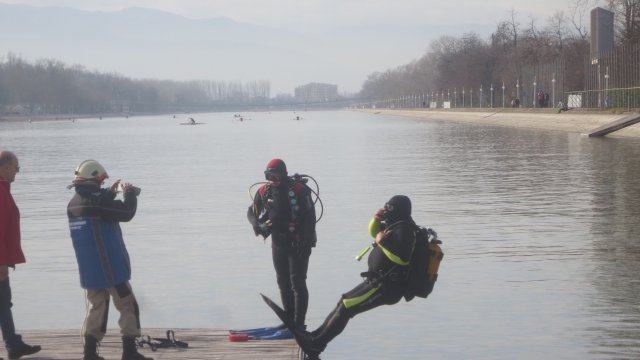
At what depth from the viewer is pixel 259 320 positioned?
1282 cm

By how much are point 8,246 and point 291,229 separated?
109 inches

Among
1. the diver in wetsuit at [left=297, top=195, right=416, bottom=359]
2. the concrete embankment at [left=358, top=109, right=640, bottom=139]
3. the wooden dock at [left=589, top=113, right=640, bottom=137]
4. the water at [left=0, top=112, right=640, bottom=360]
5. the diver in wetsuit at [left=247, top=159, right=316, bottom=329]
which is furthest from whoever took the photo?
the concrete embankment at [left=358, top=109, right=640, bottom=139]

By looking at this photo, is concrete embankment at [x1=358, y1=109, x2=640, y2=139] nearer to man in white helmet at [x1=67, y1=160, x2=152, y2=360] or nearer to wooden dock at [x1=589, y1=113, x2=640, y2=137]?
wooden dock at [x1=589, y1=113, x2=640, y2=137]

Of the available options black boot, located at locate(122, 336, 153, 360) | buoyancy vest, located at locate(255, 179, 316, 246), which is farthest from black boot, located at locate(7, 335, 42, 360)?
buoyancy vest, located at locate(255, 179, 316, 246)

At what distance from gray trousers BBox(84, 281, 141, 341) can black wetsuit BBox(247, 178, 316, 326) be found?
6.04 ft

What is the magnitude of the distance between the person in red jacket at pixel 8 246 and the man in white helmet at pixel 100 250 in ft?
2.23

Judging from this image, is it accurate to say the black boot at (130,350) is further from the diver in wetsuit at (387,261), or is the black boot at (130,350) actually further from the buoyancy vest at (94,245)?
the diver in wetsuit at (387,261)

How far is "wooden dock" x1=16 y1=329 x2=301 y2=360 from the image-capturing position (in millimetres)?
9852

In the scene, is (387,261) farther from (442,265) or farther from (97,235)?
(442,265)

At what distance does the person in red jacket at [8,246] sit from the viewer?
973 centimetres

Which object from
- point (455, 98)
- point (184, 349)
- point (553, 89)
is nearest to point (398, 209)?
point (184, 349)

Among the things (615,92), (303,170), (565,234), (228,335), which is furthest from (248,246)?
(615,92)

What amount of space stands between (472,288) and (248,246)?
586 centimetres

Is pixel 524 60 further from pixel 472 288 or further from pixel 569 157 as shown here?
pixel 472 288
